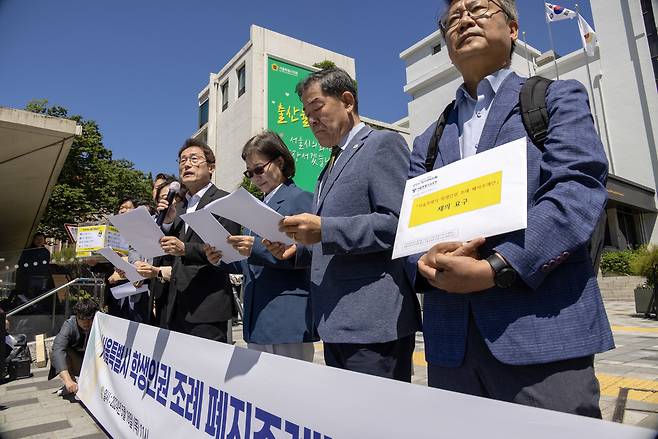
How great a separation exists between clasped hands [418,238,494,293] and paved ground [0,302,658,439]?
205cm

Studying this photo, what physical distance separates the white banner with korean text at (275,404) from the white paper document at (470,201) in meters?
0.39

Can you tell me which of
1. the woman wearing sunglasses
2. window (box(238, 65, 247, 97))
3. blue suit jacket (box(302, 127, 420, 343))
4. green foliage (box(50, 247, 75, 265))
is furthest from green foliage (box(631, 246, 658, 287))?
window (box(238, 65, 247, 97))

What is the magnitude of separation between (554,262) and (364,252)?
2.23 feet

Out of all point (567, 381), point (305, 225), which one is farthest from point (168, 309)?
point (567, 381)

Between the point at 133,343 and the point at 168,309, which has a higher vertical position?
the point at 168,309

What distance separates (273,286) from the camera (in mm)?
2162

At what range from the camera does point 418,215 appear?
46.0 inches

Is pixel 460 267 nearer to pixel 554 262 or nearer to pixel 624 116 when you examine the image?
pixel 554 262

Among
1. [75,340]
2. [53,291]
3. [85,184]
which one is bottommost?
[75,340]

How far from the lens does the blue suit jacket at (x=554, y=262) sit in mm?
994

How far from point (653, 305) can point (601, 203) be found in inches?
443

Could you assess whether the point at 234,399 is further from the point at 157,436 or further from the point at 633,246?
the point at 633,246

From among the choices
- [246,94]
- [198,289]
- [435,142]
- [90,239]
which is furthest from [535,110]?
[246,94]

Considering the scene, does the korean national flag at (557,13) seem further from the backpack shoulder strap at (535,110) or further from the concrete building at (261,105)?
the backpack shoulder strap at (535,110)
